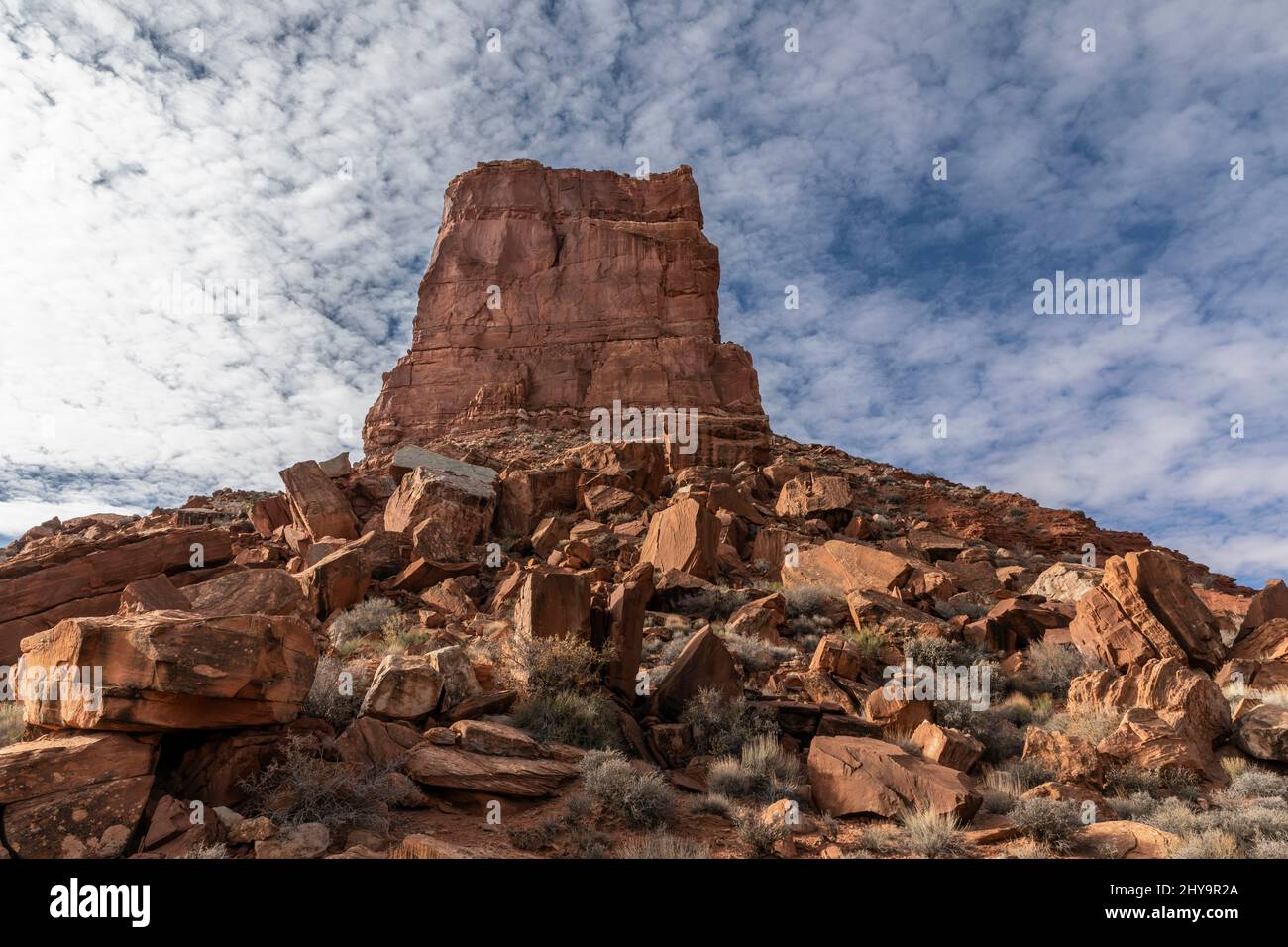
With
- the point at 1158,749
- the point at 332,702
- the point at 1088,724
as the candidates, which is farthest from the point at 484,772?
the point at 1088,724

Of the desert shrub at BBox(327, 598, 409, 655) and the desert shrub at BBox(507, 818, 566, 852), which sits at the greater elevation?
the desert shrub at BBox(327, 598, 409, 655)

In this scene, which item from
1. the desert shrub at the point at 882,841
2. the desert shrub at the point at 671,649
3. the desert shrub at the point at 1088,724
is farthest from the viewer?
the desert shrub at the point at 671,649

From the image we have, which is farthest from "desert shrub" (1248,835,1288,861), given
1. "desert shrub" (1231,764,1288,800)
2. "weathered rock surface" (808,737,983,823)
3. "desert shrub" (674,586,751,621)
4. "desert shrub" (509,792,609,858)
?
"desert shrub" (674,586,751,621)

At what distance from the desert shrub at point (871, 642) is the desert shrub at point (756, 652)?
1141 mm

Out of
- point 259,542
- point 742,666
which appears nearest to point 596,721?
point 742,666

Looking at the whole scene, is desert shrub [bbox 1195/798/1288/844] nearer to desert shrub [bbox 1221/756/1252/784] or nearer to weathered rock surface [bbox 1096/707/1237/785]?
weathered rock surface [bbox 1096/707/1237/785]

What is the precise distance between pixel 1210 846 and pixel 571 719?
20.5ft

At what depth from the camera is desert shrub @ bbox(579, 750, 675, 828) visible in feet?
21.5

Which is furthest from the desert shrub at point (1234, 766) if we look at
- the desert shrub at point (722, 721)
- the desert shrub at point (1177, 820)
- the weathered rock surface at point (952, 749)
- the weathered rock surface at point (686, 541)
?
the weathered rock surface at point (686, 541)

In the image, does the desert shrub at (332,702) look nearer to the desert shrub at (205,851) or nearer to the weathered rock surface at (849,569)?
the desert shrub at (205,851)

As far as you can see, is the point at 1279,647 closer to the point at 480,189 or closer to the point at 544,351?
the point at 544,351

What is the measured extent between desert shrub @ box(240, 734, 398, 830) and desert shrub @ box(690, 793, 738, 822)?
2.94m

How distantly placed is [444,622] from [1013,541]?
2287 cm

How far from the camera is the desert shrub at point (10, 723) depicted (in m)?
6.96
